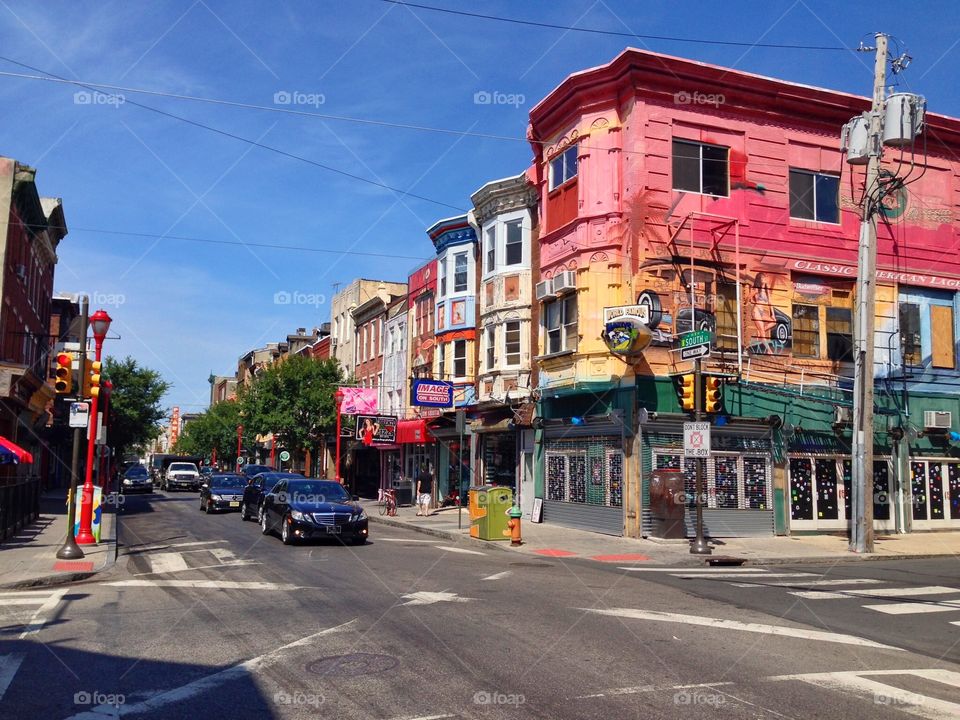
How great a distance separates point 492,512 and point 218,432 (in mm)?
61205

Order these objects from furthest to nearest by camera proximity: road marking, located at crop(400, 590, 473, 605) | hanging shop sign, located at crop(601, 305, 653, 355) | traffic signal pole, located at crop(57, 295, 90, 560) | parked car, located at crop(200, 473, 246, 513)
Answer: parked car, located at crop(200, 473, 246, 513) < hanging shop sign, located at crop(601, 305, 653, 355) < traffic signal pole, located at crop(57, 295, 90, 560) < road marking, located at crop(400, 590, 473, 605)

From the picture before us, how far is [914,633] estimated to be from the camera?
9.43m

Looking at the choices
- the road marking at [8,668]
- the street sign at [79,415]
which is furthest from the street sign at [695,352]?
the road marking at [8,668]

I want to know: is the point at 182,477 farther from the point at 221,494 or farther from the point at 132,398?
the point at 221,494

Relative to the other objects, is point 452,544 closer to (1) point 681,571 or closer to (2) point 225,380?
(1) point 681,571

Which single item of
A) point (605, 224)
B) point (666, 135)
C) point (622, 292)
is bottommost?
point (622, 292)

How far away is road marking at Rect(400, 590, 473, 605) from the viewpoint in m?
10.6

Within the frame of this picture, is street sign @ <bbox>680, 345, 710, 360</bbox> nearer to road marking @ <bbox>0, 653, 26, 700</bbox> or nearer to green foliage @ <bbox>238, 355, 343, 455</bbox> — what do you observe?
road marking @ <bbox>0, 653, 26, 700</bbox>

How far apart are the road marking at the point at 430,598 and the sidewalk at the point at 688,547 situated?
22.2 feet

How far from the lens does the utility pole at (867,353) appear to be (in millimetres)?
19141

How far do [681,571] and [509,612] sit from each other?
263 inches

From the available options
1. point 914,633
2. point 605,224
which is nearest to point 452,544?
point 605,224

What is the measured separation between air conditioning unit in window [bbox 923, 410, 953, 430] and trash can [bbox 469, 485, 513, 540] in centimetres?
1307

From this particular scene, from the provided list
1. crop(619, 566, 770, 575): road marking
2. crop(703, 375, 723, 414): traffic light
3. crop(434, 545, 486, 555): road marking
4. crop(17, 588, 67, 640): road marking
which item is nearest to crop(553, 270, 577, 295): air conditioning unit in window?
crop(703, 375, 723, 414): traffic light
